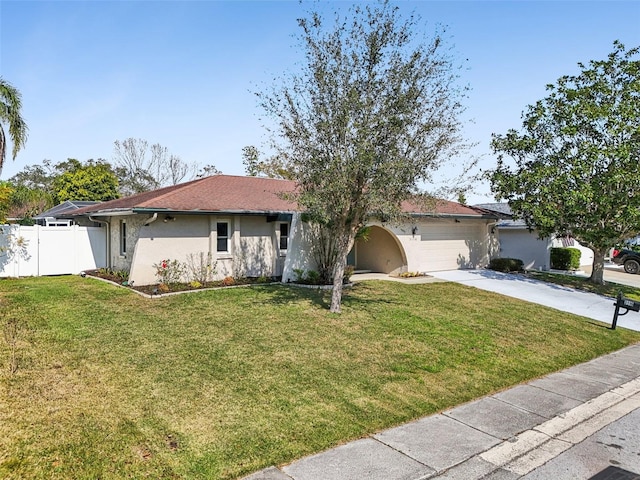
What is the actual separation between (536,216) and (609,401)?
36.1ft

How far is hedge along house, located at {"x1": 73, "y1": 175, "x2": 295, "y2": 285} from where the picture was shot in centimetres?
1293

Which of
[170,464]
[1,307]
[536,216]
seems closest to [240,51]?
[1,307]

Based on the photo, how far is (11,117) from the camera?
1352 centimetres

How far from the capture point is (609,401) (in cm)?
622

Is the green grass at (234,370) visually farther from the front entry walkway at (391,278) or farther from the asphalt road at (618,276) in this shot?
the asphalt road at (618,276)

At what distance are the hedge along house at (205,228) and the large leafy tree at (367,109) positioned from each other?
4602 mm

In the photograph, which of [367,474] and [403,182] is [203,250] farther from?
[367,474]

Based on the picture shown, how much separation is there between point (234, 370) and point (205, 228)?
826 centimetres

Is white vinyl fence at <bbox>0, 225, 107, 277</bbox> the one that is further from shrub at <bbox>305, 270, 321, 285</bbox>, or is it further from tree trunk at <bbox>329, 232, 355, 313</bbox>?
tree trunk at <bbox>329, 232, 355, 313</bbox>

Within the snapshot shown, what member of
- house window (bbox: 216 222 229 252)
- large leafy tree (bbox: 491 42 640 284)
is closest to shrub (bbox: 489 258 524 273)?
large leafy tree (bbox: 491 42 640 284)

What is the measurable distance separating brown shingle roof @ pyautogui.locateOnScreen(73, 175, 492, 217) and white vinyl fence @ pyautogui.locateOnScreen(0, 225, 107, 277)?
112cm

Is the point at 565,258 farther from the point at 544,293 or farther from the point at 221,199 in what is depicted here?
the point at 221,199

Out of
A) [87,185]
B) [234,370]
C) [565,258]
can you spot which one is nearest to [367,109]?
[234,370]

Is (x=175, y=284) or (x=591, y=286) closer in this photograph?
(x=175, y=284)
